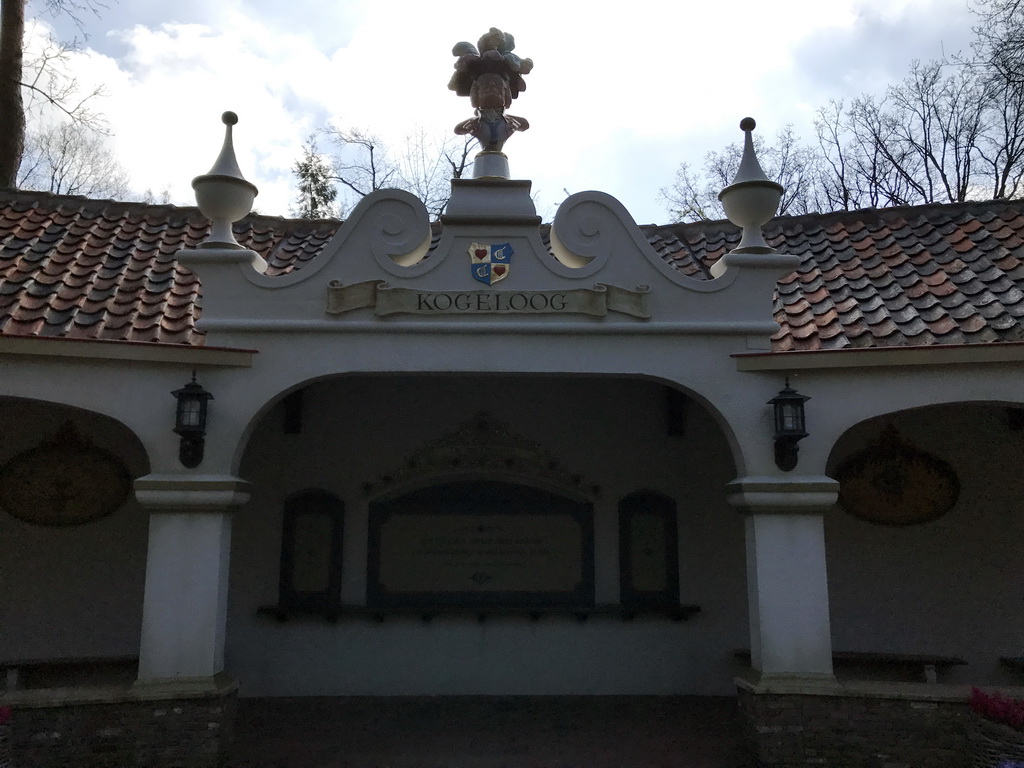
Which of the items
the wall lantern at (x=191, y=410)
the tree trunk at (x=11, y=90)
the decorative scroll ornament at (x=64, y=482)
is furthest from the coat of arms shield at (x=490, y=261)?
the tree trunk at (x=11, y=90)

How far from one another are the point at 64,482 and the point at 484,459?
3.89m

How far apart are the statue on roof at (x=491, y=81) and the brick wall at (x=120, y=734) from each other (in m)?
4.86

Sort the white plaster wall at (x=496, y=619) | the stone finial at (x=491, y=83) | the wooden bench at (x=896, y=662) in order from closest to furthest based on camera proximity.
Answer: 1. the stone finial at (x=491, y=83)
2. the wooden bench at (x=896, y=662)
3. the white plaster wall at (x=496, y=619)

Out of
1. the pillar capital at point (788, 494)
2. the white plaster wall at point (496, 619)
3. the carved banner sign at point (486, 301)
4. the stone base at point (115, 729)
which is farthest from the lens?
the white plaster wall at point (496, 619)

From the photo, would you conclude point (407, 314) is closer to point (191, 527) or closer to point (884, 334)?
point (191, 527)

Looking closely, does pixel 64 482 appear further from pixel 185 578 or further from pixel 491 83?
pixel 491 83

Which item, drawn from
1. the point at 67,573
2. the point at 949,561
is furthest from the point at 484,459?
the point at 949,561

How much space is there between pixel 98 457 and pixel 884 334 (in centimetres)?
700

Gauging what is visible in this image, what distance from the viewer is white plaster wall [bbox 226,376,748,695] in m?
8.17

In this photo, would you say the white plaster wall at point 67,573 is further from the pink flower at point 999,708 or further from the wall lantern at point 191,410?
the pink flower at point 999,708

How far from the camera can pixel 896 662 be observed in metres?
7.71

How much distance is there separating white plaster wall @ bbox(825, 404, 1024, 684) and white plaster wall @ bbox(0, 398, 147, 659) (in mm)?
6581

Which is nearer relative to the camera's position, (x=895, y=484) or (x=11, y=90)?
(x=895, y=484)

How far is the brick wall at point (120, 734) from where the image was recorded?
585 cm
